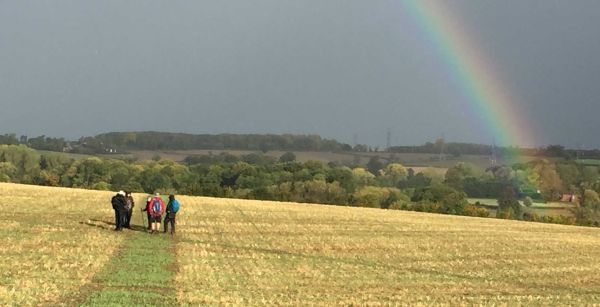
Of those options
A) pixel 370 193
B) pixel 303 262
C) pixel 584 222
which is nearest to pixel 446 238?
pixel 303 262

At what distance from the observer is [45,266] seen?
74.2 feet

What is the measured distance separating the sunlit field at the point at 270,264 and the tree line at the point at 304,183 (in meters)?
57.9

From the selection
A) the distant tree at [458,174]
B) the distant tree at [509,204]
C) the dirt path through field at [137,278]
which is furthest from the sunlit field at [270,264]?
the distant tree at [458,174]

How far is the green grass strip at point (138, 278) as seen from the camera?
57.9ft

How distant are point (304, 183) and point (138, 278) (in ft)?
313

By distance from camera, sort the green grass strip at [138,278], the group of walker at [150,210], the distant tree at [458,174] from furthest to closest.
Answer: the distant tree at [458,174] → the group of walker at [150,210] → the green grass strip at [138,278]

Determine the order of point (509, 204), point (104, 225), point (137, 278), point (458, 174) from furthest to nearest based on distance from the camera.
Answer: point (458, 174), point (509, 204), point (104, 225), point (137, 278)

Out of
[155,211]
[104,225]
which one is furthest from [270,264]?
[104,225]

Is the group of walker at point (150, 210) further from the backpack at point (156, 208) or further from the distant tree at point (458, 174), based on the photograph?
the distant tree at point (458, 174)

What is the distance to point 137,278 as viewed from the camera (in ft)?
70.0

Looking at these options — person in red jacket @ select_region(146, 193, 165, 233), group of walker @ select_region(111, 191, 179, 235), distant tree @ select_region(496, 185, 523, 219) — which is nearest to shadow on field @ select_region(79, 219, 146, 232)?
group of walker @ select_region(111, 191, 179, 235)

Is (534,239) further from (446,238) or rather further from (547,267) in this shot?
(547,267)

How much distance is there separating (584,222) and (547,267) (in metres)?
69.4

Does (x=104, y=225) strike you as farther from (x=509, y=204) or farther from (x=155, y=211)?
(x=509, y=204)
